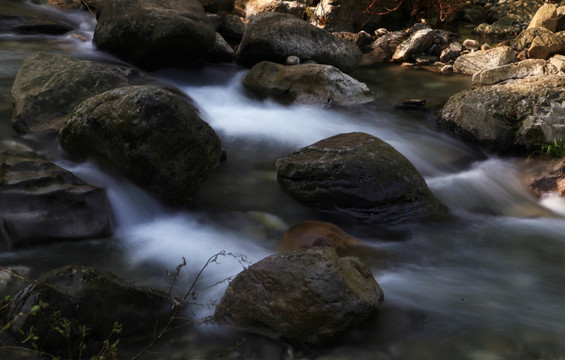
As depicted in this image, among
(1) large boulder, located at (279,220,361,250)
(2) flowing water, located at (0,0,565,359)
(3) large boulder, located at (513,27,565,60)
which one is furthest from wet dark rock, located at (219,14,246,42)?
(1) large boulder, located at (279,220,361,250)

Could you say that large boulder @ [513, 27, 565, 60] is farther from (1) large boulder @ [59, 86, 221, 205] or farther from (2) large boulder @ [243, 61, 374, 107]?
(1) large boulder @ [59, 86, 221, 205]

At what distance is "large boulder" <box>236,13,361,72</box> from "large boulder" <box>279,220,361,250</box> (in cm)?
458

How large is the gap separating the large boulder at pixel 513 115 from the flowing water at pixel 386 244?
0.76ft

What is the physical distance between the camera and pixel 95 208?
14.2 ft

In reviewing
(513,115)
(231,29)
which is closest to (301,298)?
(513,115)

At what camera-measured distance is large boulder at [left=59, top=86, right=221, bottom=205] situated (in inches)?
175

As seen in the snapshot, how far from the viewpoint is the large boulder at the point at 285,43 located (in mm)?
8438

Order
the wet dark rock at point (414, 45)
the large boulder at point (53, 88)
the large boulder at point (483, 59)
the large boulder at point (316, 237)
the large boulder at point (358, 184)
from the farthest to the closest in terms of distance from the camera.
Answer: the wet dark rock at point (414, 45) → the large boulder at point (483, 59) → the large boulder at point (53, 88) → the large boulder at point (358, 184) → the large boulder at point (316, 237)

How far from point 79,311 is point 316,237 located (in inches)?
73.4

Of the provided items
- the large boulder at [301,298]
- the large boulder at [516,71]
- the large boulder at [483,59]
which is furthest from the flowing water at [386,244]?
the large boulder at [483,59]

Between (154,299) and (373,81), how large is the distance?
6494mm

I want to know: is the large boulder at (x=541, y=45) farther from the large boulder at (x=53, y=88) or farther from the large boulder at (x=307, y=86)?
the large boulder at (x=53, y=88)

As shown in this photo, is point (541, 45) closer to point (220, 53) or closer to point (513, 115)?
point (513, 115)

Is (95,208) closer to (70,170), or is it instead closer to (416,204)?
(70,170)
